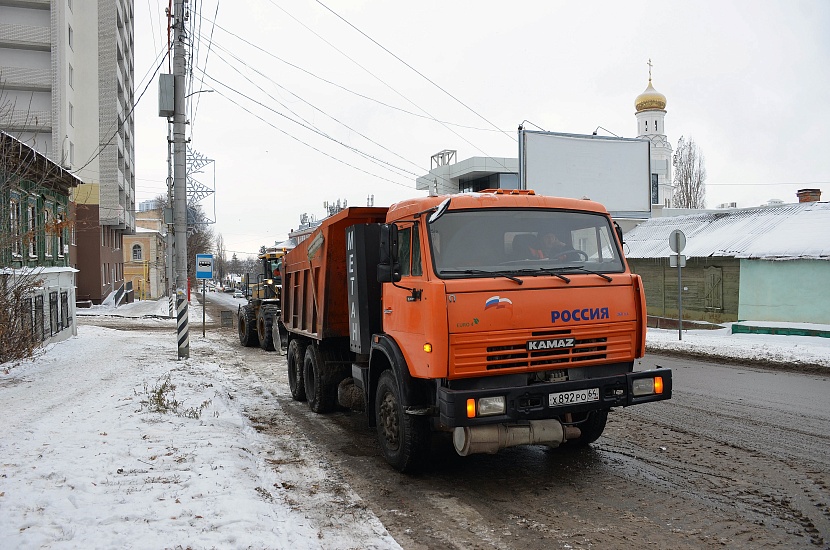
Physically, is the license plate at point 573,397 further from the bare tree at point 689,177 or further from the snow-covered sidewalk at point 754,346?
the bare tree at point 689,177

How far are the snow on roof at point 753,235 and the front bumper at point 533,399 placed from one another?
18.0 metres

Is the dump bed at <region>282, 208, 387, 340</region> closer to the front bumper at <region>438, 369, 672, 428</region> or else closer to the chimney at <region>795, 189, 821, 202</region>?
the front bumper at <region>438, 369, 672, 428</region>

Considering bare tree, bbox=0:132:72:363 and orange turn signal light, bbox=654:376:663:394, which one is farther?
bare tree, bbox=0:132:72:363

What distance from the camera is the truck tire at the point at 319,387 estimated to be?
30.3 ft

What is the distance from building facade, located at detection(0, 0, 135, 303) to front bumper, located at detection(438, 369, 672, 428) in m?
34.5

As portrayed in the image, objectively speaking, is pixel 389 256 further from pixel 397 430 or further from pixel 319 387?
pixel 319 387

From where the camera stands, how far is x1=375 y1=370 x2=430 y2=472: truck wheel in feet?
19.7

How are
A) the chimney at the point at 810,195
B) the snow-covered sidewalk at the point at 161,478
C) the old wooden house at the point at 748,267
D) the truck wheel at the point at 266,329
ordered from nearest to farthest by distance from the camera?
the snow-covered sidewalk at the point at 161,478, the truck wheel at the point at 266,329, the old wooden house at the point at 748,267, the chimney at the point at 810,195

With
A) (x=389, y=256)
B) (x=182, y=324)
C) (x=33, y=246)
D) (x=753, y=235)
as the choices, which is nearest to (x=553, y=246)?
(x=389, y=256)

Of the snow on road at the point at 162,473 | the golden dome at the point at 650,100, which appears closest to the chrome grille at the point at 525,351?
the snow on road at the point at 162,473

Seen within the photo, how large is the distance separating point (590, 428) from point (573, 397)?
151 cm

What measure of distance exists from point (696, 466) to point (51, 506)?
5531mm

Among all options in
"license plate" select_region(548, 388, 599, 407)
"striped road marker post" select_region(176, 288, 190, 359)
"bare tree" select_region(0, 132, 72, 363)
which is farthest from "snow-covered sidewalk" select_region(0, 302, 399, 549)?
"striped road marker post" select_region(176, 288, 190, 359)

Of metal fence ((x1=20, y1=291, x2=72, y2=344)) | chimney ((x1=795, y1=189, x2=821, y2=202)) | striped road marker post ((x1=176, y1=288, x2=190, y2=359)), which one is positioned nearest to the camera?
striped road marker post ((x1=176, y1=288, x2=190, y2=359))
